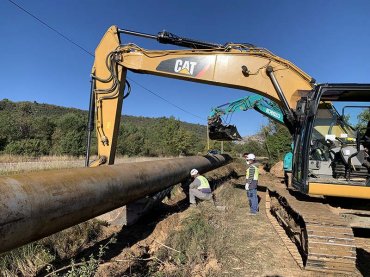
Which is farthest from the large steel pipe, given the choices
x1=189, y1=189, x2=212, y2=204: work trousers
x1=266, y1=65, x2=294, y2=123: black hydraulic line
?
x1=189, y1=189, x2=212, y2=204: work trousers

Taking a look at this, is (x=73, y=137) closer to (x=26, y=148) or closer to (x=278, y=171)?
(x=26, y=148)

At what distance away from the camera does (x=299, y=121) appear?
6863 millimetres

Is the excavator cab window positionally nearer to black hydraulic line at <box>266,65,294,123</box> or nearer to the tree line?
black hydraulic line at <box>266,65,294,123</box>

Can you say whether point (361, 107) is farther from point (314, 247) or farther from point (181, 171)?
point (181, 171)

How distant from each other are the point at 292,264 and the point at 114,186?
300 cm

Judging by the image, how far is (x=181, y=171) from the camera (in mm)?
9945

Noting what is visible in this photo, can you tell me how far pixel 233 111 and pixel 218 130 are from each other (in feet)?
6.94

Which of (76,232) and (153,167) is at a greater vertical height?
(153,167)

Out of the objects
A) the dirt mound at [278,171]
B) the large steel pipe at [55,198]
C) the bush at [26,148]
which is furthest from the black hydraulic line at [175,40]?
the bush at [26,148]

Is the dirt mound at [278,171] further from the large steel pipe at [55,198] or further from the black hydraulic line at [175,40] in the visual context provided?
the large steel pipe at [55,198]

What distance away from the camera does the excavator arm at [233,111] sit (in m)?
11.8

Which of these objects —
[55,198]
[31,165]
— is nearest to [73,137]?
[31,165]

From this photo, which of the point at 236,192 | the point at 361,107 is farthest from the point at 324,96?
the point at 236,192

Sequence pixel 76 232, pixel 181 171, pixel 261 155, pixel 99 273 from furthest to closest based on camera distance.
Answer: pixel 261 155 < pixel 181 171 < pixel 76 232 < pixel 99 273
